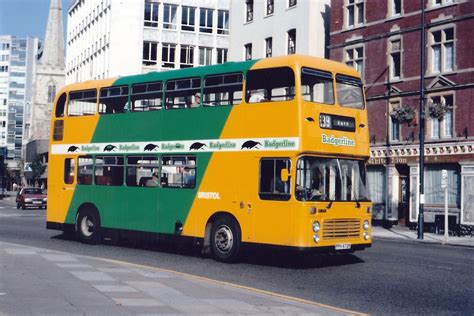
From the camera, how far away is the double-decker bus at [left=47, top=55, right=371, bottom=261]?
15.0 metres

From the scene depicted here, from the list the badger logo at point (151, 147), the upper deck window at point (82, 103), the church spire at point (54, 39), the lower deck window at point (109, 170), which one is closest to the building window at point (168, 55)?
the upper deck window at point (82, 103)

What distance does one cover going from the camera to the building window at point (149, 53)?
6247 cm

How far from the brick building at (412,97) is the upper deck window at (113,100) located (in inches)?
718

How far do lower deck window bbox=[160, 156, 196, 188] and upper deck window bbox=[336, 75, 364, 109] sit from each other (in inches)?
150

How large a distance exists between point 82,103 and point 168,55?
43.5 metres

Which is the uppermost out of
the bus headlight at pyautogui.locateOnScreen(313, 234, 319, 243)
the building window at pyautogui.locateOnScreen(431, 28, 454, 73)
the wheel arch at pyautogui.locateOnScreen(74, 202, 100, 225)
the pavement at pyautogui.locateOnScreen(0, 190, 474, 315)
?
A: the building window at pyautogui.locateOnScreen(431, 28, 454, 73)

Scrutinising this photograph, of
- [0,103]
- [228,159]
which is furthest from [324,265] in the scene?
[0,103]

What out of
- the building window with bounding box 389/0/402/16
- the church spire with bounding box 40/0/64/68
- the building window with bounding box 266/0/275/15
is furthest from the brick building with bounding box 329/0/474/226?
the church spire with bounding box 40/0/64/68

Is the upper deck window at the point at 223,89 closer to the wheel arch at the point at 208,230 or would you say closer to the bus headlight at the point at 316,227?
the wheel arch at the point at 208,230

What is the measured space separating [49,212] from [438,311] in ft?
46.5

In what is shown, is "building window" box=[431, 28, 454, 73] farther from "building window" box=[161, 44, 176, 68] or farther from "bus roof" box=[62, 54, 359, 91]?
"building window" box=[161, 44, 176, 68]

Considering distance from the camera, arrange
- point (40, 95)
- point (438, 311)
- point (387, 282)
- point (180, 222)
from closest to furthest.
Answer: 1. point (438, 311)
2. point (387, 282)
3. point (180, 222)
4. point (40, 95)

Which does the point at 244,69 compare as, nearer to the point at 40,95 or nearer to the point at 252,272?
the point at 252,272

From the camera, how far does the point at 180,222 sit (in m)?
17.5
